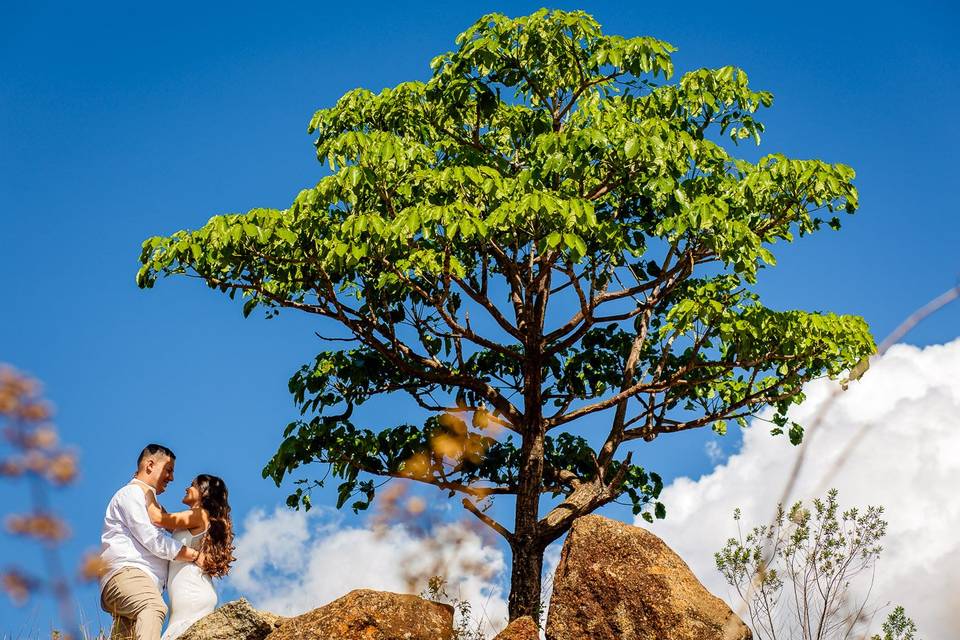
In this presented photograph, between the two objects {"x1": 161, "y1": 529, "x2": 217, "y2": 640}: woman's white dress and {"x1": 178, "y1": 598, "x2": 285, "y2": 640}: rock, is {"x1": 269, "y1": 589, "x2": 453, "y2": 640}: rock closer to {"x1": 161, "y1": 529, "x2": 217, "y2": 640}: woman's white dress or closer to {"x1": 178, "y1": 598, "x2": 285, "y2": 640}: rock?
{"x1": 178, "y1": 598, "x2": 285, "y2": 640}: rock

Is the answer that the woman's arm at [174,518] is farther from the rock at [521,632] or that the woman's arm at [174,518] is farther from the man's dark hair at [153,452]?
the rock at [521,632]

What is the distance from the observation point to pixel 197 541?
344 inches

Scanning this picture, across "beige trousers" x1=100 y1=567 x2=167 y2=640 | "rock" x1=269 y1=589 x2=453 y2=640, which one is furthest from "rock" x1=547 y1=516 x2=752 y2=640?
"beige trousers" x1=100 y1=567 x2=167 y2=640

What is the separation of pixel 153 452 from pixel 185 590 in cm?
125

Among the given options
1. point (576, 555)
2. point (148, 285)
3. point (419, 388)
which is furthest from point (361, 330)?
point (576, 555)

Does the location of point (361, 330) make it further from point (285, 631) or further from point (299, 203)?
point (285, 631)

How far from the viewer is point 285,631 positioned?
9188 mm

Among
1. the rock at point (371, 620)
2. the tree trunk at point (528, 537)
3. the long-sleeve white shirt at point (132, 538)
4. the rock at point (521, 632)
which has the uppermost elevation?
the tree trunk at point (528, 537)

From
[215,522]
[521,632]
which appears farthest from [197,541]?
[521,632]

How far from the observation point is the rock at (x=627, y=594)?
9.24 meters

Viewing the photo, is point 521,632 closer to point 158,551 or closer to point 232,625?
point 232,625

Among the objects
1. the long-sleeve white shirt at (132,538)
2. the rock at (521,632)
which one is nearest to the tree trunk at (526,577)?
the rock at (521,632)

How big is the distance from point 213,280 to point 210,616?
483cm

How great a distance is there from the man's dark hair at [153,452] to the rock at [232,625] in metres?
1.58
